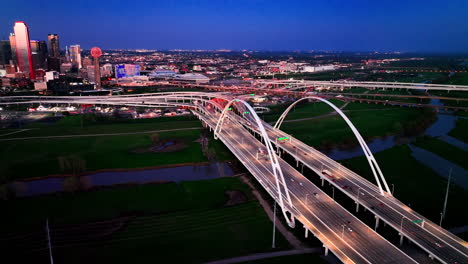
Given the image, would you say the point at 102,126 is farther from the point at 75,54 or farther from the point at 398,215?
the point at 75,54

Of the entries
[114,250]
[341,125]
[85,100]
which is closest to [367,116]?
[341,125]

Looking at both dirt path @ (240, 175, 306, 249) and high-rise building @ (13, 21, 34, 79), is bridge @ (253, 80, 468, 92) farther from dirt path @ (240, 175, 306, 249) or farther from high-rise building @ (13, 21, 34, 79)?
high-rise building @ (13, 21, 34, 79)

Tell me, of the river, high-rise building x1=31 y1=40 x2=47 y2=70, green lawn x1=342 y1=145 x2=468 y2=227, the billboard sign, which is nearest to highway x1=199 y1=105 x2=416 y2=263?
green lawn x1=342 y1=145 x2=468 y2=227

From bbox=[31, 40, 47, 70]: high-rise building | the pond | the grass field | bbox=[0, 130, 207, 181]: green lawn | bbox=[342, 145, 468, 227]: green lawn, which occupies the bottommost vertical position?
the grass field

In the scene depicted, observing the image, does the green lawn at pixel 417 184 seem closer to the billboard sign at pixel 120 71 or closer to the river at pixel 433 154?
→ the river at pixel 433 154

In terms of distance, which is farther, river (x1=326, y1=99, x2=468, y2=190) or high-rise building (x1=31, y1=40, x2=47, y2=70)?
high-rise building (x1=31, y1=40, x2=47, y2=70)

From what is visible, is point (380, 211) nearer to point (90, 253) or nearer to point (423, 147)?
point (90, 253)

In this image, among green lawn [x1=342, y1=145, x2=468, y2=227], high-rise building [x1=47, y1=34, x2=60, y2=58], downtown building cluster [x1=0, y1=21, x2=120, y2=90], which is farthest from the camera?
high-rise building [x1=47, y1=34, x2=60, y2=58]

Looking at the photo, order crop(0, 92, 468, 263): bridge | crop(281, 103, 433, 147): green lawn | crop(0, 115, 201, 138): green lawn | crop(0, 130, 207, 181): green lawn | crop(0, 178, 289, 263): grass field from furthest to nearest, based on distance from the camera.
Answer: crop(0, 115, 201, 138): green lawn < crop(281, 103, 433, 147): green lawn < crop(0, 130, 207, 181): green lawn < crop(0, 178, 289, 263): grass field < crop(0, 92, 468, 263): bridge

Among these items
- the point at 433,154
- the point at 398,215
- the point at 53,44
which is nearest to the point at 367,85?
the point at 433,154
